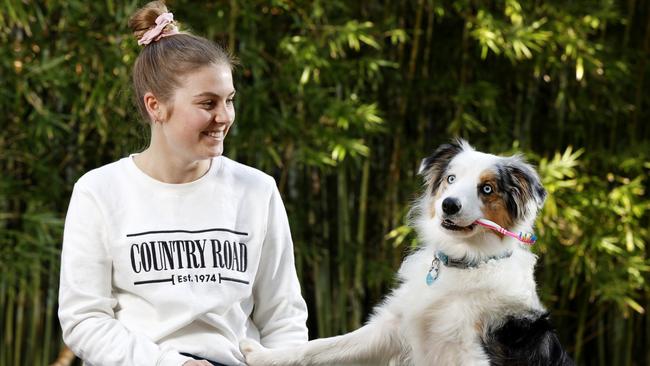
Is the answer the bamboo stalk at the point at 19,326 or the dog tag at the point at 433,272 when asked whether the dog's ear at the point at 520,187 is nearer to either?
the dog tag at the point at 433,272

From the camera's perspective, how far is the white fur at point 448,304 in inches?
86.6

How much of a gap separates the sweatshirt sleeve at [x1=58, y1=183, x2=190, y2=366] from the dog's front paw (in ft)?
0.86

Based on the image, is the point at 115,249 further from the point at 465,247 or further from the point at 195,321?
the point at 465,247

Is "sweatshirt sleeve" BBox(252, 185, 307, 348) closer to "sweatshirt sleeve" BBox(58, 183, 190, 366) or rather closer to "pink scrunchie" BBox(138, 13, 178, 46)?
"sweatshirt sleeve" BBox(58, 183, 190, 366)

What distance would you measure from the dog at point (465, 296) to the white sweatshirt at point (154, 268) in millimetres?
189

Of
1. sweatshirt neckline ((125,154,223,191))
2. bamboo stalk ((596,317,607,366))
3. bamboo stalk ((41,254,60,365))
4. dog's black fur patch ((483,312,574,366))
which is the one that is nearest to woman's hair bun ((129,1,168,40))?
sweatshirt neckline ((125,154,223,191))

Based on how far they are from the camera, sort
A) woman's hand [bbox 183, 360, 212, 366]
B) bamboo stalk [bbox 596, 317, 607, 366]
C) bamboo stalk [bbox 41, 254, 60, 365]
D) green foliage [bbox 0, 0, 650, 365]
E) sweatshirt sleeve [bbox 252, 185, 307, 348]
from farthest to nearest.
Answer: bamboo stalk [bbox 596, 317, 607, 366], bamboo stalk [bbox 41, 254, 60, 365], green foliage [bbox 0, 0, 650, 365], sweatshirt sleeve [bbox 252, 185, 307, 348], woman's hand [bbox 183, 360, 212, 366]

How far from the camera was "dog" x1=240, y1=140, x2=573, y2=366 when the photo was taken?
2.19 meters

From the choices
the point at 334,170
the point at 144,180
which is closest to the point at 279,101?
the point at 334,170

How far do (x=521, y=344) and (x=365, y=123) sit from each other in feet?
7.20

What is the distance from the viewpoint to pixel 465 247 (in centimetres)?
227

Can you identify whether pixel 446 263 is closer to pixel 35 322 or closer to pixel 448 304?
pixel 448 304

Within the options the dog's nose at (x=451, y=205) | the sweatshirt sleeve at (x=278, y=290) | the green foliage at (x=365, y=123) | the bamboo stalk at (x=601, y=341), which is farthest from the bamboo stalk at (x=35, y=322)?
the bamboo stalk at (x=601, y=341)

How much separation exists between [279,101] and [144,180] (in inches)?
90.0
